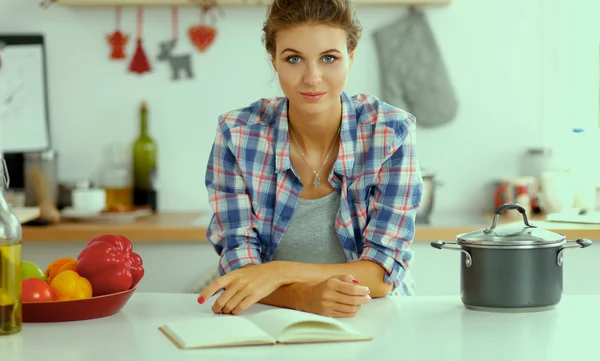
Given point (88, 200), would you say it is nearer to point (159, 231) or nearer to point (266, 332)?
point (159, 231)

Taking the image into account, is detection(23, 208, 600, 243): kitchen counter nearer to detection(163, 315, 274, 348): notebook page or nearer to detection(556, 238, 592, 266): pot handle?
detection(556, 238, 592, 266): pot handle

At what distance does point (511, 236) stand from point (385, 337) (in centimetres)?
35

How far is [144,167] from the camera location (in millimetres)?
3699

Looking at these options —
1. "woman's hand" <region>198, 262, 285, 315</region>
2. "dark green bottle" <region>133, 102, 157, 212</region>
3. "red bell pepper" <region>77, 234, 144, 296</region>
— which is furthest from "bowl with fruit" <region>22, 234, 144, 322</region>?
"dark green bottle" <region>133, 102, 157, 212</region>

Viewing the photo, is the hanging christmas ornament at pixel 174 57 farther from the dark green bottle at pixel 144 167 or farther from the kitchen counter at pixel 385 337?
the kitchen counter at pixel 385 337

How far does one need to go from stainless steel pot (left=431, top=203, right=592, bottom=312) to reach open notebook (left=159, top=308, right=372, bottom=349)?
1.03 feet

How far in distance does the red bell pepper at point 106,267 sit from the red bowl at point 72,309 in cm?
3

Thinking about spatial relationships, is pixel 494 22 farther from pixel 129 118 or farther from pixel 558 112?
pixel 129 118

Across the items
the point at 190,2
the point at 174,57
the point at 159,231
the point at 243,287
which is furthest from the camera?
the point at 174,57

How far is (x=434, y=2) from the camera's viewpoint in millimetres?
3555

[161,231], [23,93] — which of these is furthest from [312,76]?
[23,93]

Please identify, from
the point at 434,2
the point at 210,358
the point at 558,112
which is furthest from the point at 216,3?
the point at 210,358

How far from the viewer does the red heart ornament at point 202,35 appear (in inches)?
145

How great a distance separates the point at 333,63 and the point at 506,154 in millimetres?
1917
